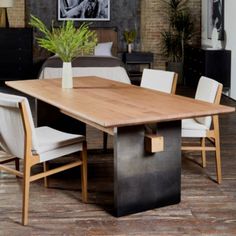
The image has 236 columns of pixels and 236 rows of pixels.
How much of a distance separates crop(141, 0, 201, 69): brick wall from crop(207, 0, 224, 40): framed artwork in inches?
36.0

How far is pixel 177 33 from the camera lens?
1131 centimetres

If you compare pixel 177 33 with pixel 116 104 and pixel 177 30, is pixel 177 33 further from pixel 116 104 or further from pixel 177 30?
pixel 116 104

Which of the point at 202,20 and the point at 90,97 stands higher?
the point at 202,20

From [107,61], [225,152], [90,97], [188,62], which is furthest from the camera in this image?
[188,62]

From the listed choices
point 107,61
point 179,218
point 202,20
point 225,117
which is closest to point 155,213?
point 179,218

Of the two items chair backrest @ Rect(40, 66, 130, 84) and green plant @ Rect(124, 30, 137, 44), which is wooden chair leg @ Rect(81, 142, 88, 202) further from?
green plant @ Rect(124, 30, 137, 44)

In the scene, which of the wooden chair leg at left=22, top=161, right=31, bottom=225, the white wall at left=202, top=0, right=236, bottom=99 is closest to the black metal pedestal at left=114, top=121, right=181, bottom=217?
the wooden chair leg at left=22, top=161, right=31, bottom=225

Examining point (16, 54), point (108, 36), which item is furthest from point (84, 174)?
point (108, 36)

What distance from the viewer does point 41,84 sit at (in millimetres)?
4707

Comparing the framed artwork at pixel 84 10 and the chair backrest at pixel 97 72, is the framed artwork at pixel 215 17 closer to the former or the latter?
the chair backrest at pixel 97 72

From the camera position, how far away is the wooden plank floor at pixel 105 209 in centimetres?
335

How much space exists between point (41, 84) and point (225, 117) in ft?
11.3

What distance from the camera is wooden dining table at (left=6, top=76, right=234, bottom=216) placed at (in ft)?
10.9

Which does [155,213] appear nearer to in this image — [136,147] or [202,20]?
[136,147]
